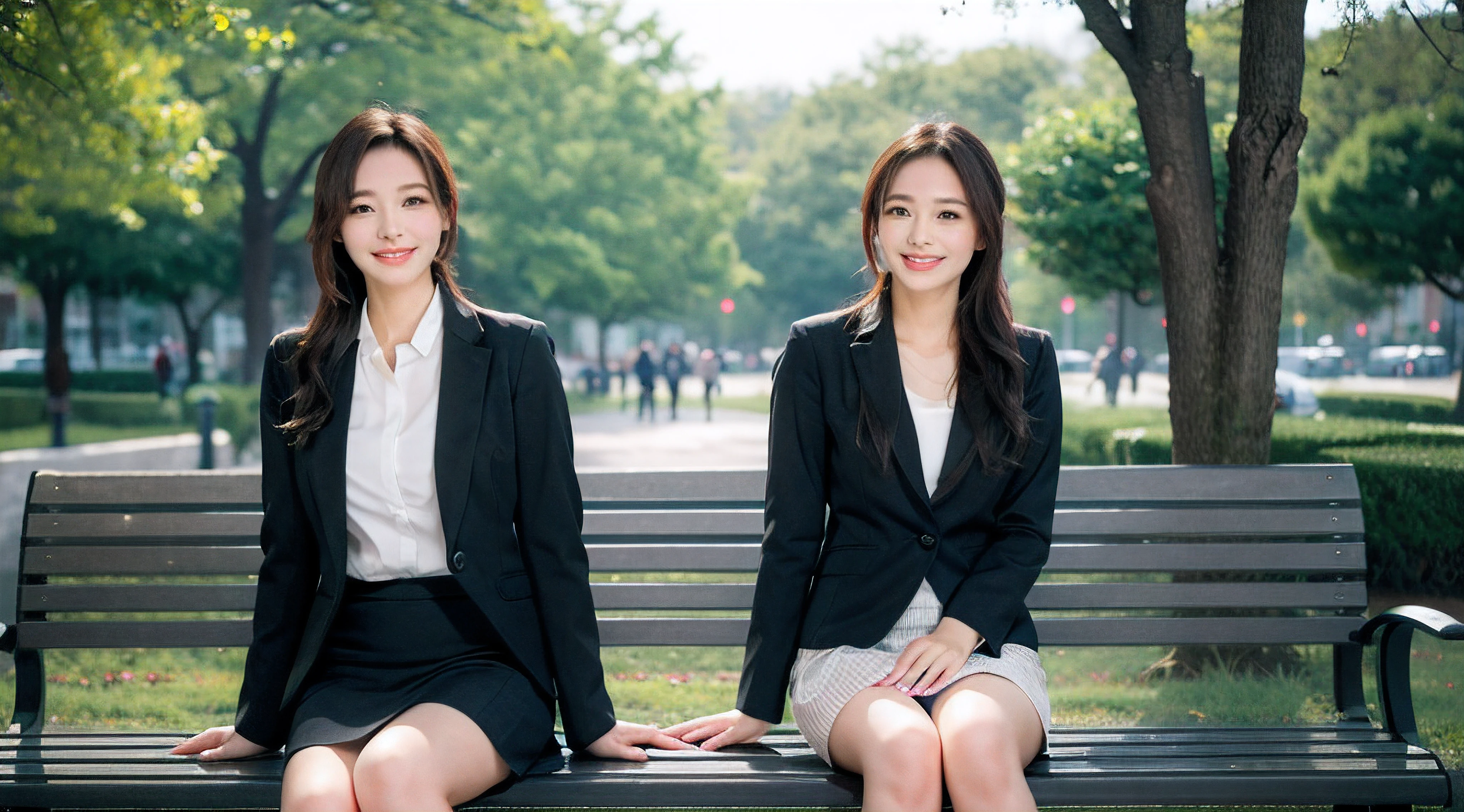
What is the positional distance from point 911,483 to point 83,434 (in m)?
22.4

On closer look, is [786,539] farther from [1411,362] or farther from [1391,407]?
[1411,362]

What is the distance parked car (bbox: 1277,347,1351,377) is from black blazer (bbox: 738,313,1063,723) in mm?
7424

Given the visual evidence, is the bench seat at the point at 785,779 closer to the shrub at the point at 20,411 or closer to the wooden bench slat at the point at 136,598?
the wooden bench slat at the point at 136,598

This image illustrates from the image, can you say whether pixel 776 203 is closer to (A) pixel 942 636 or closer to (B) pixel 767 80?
(B) pixel 767 80

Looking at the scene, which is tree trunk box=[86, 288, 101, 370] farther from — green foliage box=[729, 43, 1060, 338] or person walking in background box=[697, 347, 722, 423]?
green foliage box=[729, 43, 1060, 338]

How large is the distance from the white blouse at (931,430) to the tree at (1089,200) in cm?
680

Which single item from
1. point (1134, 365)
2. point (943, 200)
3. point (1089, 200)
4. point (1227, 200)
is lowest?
point (1134, 365)

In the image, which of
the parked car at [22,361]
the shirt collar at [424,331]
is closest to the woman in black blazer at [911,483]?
the shirt collar at [424,331]

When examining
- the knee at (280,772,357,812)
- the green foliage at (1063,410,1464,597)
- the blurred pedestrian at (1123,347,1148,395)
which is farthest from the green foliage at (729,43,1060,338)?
the knee at (280,772,357,812)

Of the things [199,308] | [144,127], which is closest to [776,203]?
[199,308]

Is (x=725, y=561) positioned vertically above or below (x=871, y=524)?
below

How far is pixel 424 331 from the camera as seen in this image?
3033 mm

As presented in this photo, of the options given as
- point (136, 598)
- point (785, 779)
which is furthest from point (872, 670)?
point (136, 598)

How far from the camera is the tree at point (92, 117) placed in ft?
17.1
